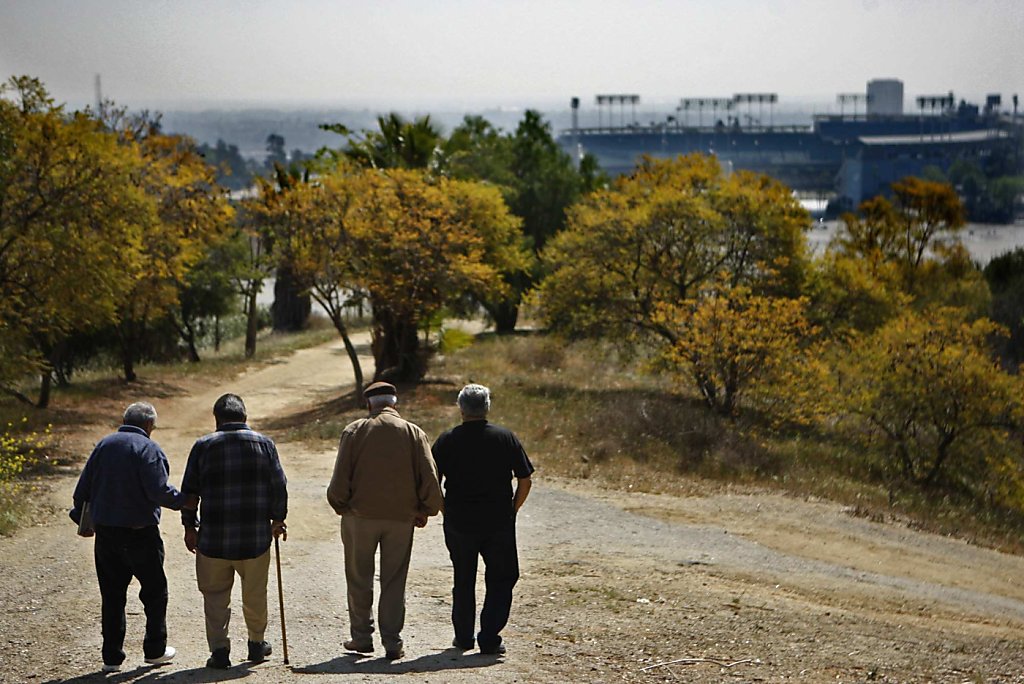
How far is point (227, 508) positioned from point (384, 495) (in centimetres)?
99

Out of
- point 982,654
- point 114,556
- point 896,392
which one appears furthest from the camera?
point 896,392

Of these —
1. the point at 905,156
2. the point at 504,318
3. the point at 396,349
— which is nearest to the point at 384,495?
the point at 396,349

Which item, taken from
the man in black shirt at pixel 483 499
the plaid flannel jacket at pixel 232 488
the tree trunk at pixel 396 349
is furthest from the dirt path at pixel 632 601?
the tree trunk at pixel 396 349

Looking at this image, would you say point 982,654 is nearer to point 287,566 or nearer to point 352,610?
point 352,610

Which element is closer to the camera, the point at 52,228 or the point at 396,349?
the point at 52,228

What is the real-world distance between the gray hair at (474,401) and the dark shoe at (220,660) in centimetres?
216

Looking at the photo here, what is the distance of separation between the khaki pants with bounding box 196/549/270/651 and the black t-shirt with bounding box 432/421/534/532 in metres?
1.27

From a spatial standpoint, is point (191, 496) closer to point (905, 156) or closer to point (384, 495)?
point (384, 495)

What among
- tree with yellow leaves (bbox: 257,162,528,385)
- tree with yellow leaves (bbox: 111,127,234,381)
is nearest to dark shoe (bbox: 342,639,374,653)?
tree with yellow leaves (bbox: 257,162,528,385)

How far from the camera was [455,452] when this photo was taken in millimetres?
8078

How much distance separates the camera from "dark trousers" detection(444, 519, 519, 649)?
8180 millimetres

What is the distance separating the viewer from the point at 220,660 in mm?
7852

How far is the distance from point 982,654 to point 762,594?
7.57ft

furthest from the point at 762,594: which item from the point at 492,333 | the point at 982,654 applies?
the point at 492,333
